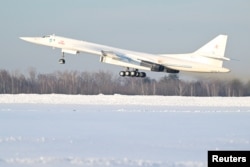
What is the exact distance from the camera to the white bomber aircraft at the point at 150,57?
35.7 metres

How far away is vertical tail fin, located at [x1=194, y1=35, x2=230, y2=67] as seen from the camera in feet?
117

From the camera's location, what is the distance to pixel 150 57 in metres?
38.2

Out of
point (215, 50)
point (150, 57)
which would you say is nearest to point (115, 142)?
point (215, 50)

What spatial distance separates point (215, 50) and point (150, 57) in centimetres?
450

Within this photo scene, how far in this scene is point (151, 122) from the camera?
1708 centimetres

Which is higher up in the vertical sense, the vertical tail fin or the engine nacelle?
the vertical tail fin

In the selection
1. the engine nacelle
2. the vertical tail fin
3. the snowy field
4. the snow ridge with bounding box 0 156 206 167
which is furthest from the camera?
the engine nacelle

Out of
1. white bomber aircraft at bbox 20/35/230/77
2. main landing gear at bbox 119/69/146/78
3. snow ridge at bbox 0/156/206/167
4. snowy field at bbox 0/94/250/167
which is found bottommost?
snow ridge at bbox 0/156/206/167

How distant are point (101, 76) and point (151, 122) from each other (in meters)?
48.5

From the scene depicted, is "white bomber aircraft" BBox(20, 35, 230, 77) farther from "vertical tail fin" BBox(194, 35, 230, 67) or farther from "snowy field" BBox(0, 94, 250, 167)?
"snowy field" BBox(0, 94, 250, 167)

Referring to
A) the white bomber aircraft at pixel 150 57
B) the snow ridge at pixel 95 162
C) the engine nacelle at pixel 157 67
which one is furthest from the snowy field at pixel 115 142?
the engine nacelle at pixel 157 67

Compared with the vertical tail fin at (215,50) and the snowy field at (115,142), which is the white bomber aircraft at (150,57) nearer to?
the vertical tail fin at (215,50)

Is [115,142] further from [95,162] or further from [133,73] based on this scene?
[133,73]

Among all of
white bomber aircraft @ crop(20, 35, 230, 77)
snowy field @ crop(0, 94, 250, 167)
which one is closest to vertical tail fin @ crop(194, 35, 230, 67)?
white bomber aircraft @ crop(20, 35, 230, 77)
